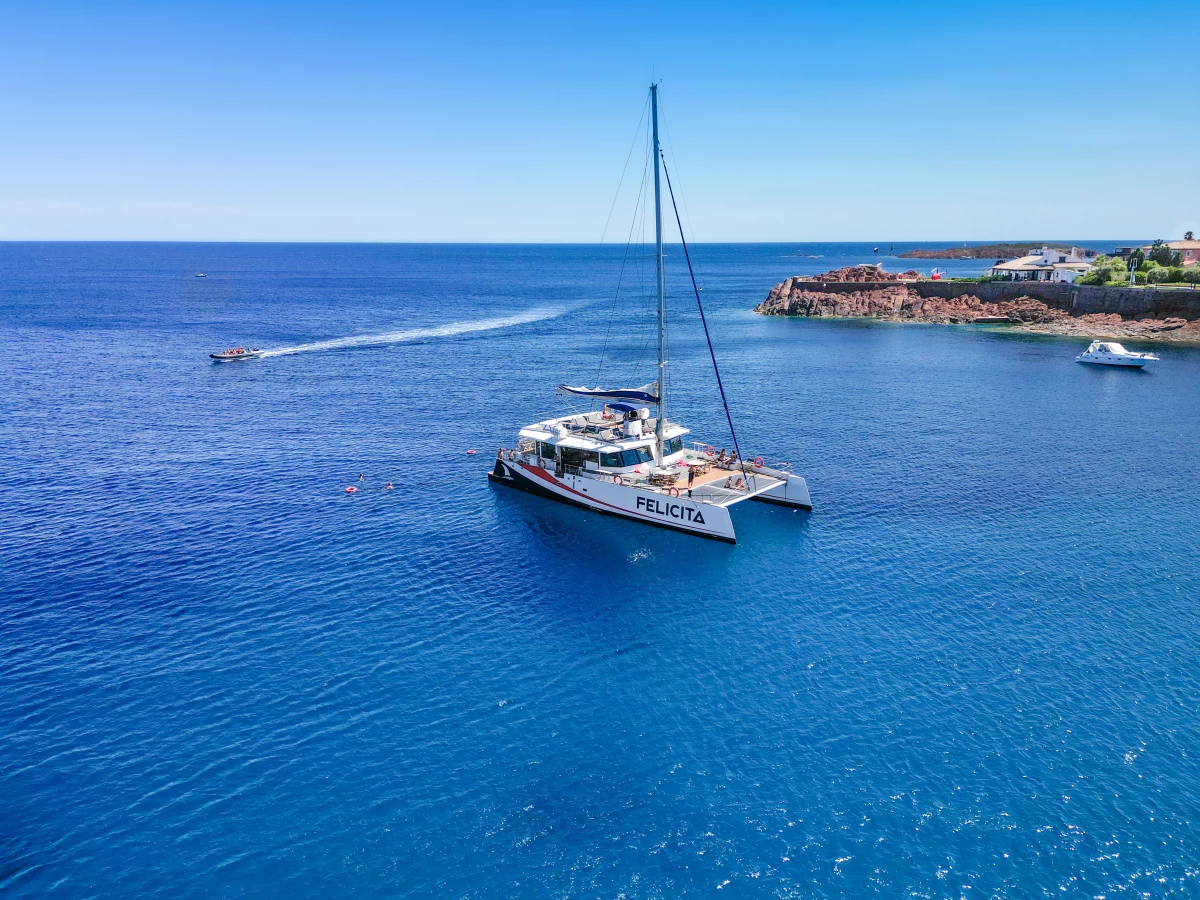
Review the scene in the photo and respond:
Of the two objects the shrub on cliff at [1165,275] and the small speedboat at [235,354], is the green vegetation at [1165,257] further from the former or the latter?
the small speedboat at [235,354]

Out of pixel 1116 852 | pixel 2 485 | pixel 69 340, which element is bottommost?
pixel 1116 852

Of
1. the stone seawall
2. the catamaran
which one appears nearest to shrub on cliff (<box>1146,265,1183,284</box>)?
the stone seawall

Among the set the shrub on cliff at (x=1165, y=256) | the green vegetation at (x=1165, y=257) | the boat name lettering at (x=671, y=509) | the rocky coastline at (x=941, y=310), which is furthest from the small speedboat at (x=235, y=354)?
the shrub on cliff at (x=1165, y=256)

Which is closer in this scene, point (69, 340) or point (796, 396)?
point (796, 396)

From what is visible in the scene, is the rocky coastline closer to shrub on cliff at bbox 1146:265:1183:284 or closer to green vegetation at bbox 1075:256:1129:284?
green vegetation at bbox 1075:256:1129:284

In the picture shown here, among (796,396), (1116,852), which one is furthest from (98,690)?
(796,396)

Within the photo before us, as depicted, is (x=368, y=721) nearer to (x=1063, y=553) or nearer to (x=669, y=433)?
(x=669, y=433)
